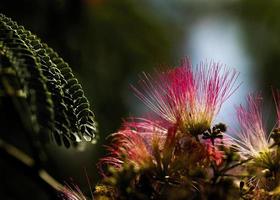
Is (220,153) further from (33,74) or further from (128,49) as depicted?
(128,49)

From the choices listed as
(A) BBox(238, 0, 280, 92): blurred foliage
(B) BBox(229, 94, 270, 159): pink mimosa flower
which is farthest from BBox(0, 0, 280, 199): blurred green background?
(B) BBox(229, 94, 270, 159): pink mimosa flower

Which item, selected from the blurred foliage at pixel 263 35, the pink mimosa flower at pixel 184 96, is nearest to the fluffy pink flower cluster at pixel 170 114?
the pink mimosa flower at pixel 184 96

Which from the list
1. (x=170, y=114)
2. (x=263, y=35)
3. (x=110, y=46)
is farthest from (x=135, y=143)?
(x=263, y=35)

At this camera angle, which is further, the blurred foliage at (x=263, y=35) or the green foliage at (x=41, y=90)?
the blurred foliage at (x=263, y=35)

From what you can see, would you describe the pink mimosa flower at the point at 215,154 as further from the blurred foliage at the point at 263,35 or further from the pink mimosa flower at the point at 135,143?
the blurred foliage at the point at 263,35

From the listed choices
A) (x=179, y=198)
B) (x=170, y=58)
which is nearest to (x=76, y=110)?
(x=179, y=198)

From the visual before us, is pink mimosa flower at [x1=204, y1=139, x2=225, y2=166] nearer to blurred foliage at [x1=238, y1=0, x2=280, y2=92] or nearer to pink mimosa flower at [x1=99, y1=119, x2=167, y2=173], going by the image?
pink mimosa flower at [x1=99, y1=119, x2=167, y2=173]
